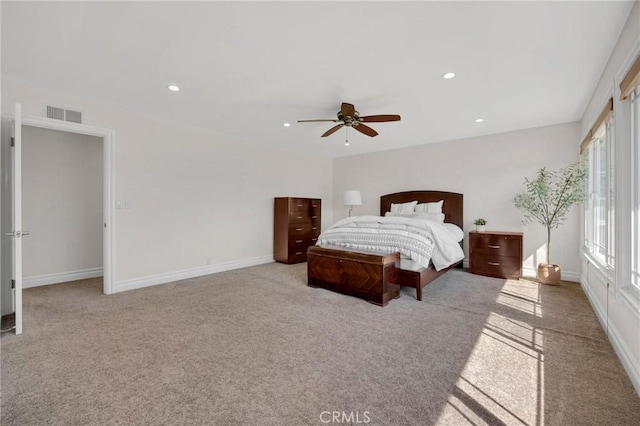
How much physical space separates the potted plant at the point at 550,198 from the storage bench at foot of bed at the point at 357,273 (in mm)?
2507

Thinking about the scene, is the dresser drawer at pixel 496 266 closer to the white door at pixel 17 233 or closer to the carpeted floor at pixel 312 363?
the carpeted floor at pixel 312 363

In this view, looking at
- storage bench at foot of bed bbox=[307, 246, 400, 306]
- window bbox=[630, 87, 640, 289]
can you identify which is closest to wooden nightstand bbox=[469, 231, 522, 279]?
storage bench at foot of bed bbox=[307, 246, 400, 306]

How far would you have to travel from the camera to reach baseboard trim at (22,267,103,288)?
3908 mm

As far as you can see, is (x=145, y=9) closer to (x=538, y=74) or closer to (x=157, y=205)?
(x=157, y=205)

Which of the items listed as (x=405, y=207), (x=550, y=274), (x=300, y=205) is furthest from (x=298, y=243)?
(x=550, y=274)

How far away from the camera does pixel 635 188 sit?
1896mm

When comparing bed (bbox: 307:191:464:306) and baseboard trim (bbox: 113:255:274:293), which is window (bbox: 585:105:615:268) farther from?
baseboard trim (bbox: 113:255:274:293)

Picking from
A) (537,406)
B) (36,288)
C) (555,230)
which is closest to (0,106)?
(36,288)

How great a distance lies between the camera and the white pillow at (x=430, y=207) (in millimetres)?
5215

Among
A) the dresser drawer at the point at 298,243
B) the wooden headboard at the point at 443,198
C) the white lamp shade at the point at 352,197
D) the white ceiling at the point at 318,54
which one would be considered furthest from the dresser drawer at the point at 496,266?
the dresser drawer at the point at 298,243

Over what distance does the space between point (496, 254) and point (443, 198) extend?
141 cm

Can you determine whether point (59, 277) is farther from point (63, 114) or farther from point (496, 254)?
point (496, 254)

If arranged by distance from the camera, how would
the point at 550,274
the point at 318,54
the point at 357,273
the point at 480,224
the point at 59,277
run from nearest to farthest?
the point at 318,54 < the point at 357,273 < the point at 550,274 < the point at 59,277 < the point at 480,224

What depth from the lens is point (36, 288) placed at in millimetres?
3840
